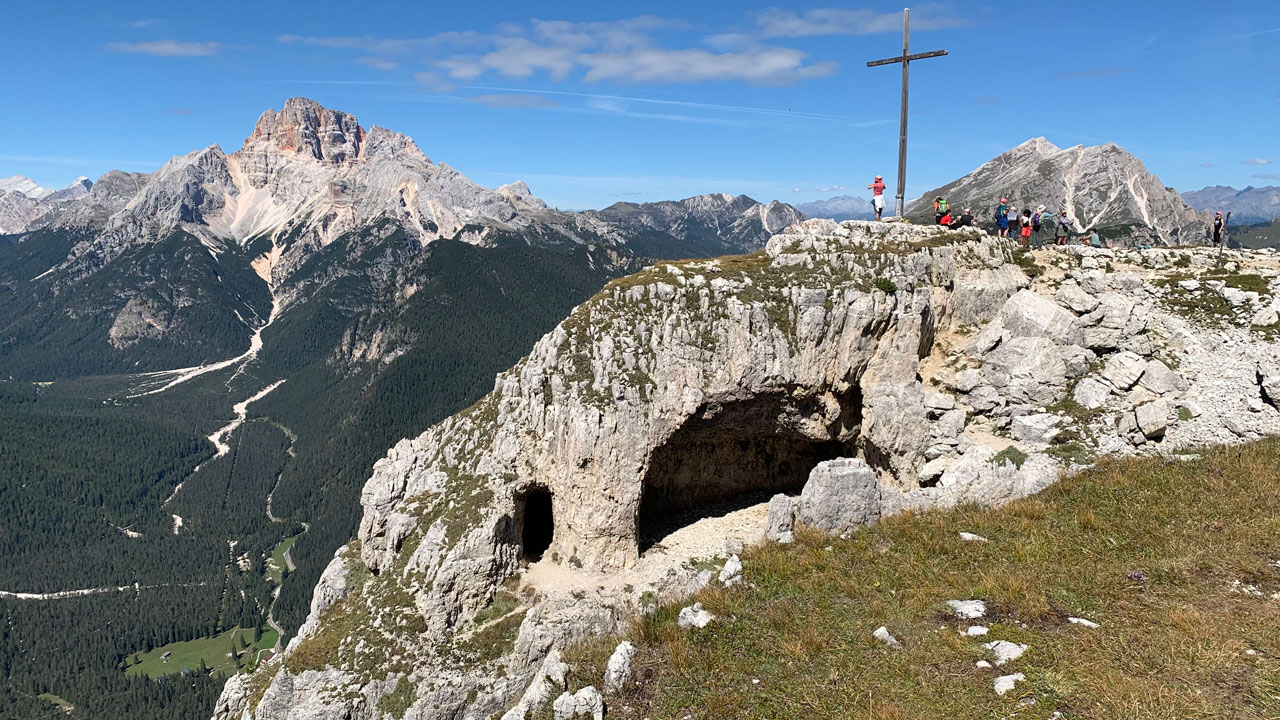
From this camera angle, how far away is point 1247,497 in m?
17.4

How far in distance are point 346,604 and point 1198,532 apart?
3760cm

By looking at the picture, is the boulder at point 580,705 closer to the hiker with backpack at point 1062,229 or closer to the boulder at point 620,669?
the boulder at point 620,669

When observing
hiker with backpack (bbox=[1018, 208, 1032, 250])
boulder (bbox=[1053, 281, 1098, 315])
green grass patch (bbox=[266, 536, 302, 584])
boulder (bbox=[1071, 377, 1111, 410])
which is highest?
hiker with backpack (bbox=[1018, 208, 1032, 250])

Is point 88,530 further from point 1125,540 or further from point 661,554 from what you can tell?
point 1125,540

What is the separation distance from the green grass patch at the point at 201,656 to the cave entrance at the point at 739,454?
12289cm

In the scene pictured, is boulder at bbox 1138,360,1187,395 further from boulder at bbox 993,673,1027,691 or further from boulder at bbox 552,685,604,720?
boulder at bbox 552,685,604,720

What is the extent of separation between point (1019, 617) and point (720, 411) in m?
22.3

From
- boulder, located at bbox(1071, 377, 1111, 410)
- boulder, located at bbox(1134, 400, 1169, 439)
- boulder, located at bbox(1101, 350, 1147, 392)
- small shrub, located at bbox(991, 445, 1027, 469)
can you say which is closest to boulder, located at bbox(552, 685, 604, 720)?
small shrub, located at bbox(991, 445, 1027, 469)

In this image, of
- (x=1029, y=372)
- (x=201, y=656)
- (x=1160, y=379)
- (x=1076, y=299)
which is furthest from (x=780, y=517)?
(x=201, y=656)

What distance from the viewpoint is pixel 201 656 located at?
13175 cm

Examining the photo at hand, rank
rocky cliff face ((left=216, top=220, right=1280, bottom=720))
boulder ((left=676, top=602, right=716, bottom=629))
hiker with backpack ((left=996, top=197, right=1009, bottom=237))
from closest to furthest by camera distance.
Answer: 1. boulder ((left=676, top=602, right=716, bottom=629))
2. rocky cliff face ((left=216, top=220, right=1280, bottom=720))
3. hiker with backpack ((left=996, top=197, right=1009, bottom=237))

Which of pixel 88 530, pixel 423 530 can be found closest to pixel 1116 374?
pixel 423 530

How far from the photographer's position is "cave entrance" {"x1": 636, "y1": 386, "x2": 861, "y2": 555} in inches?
1410

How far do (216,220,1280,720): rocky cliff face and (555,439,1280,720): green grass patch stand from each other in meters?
9.78
